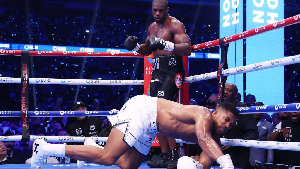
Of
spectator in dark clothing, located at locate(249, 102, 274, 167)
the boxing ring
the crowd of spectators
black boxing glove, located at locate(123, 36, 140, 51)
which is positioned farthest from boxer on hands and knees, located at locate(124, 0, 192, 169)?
the crowd of spectators

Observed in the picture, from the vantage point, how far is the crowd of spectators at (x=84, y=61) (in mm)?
12742

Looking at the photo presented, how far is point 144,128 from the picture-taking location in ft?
8.41

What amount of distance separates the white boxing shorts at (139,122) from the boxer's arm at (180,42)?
71 cm

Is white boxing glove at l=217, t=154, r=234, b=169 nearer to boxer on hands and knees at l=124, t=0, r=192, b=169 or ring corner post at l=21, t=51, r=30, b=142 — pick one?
boxer on hands and knees at l=124, t=0, r=192, b=169

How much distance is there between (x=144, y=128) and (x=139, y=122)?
0.06 m

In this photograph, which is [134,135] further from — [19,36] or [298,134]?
[19,36]

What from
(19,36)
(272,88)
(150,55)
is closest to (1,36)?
(19,36)

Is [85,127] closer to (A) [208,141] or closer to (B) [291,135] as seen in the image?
(B) [291,135]

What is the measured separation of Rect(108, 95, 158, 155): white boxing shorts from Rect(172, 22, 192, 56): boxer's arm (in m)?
0.71

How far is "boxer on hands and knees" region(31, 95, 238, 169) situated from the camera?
243cm

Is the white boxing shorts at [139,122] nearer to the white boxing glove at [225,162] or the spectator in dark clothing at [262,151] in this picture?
the white boxing glove at [225,162]

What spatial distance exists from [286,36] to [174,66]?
13.9 meters

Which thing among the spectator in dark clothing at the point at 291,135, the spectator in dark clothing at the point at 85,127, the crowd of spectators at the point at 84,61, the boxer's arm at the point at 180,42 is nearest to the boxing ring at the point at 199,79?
the boxer's arm at the point at 180,42

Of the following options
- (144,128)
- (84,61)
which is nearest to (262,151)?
(144,128)
